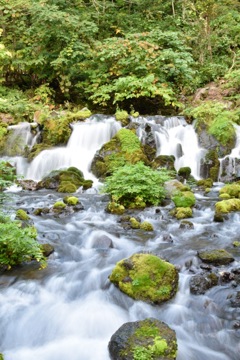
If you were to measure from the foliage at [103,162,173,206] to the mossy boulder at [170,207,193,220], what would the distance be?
33.1 inches

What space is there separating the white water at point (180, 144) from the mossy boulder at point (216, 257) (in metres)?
7.07

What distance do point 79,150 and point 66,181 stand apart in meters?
2.85

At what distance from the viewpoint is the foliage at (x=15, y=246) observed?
514cm

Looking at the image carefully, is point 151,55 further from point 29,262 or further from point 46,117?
point 29,262

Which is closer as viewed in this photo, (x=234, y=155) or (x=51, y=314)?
(x=51, y=314)

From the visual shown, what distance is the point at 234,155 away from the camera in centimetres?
1271

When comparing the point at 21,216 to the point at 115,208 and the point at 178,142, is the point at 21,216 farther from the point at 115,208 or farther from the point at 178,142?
the point at 178,142

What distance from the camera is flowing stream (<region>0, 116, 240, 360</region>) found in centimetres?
412

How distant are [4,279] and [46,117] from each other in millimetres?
10714

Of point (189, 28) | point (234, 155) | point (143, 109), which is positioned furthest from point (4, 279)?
point (189, 28)

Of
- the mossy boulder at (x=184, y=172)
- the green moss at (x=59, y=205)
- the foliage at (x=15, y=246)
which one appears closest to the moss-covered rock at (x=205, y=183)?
the mossy boulder at (x=184, y=172)

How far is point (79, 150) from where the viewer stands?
14.0 metres

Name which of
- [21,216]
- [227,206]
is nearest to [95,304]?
[21,216]

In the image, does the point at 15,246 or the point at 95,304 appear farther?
the point at 15,246
